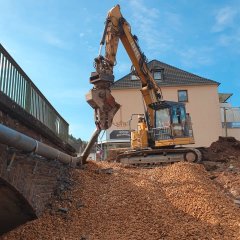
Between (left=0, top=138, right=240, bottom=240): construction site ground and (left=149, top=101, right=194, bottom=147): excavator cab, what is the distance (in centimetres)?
392

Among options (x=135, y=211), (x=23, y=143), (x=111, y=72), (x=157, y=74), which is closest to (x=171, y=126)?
(x=111, y=72)

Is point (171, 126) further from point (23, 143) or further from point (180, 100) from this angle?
point (180, 100)

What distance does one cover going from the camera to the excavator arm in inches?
564

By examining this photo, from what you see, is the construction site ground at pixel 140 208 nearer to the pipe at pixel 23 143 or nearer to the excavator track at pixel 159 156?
the pipe at pixel 23 143

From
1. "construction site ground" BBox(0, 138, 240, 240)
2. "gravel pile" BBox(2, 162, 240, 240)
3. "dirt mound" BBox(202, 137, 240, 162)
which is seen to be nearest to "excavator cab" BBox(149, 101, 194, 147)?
"dirt mound" BBox(202, 137, 240, 162)

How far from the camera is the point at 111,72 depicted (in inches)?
626

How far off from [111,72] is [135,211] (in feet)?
19.7

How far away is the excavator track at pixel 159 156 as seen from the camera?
795 inches

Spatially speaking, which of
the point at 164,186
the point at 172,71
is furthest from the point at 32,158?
the point at 172,71

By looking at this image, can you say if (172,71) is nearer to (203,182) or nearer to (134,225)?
(203,182)

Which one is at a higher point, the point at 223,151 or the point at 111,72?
the point at 111,72

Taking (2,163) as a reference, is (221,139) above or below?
above

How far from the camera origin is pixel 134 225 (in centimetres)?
1091

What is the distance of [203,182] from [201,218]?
3535 mm
